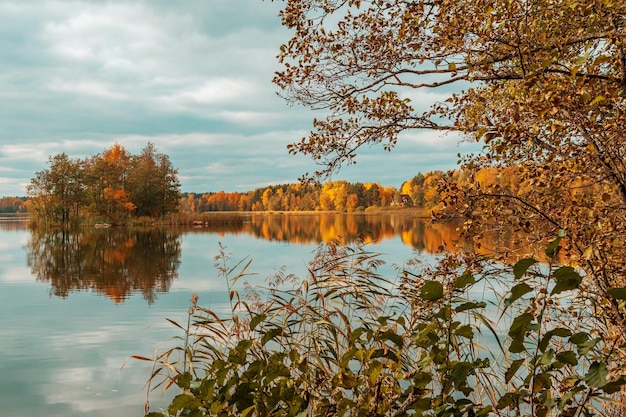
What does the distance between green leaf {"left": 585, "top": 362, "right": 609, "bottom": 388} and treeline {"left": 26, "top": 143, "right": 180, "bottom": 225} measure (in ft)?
156

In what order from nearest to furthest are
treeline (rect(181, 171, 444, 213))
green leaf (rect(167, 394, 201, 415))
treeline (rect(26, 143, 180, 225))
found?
green leaf (rect(167, 394, 201, 415)) → treeline (rect(26, 143, 180, 225)) → treeline (rect(181, 171, 444, 213))

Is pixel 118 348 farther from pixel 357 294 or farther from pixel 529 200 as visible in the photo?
pixel 529 200

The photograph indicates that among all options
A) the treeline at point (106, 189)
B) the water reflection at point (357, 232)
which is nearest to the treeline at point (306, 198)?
the water reflection at point (357, 232)

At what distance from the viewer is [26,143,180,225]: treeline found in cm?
4591

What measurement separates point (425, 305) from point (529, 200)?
1.29 m

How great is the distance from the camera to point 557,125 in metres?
2.82

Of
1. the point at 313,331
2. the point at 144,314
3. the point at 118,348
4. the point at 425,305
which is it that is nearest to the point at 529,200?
the point at 425,305

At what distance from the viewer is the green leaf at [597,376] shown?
1.57 metres

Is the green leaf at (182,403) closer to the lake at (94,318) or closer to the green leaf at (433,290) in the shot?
the green leaf at (433,290)

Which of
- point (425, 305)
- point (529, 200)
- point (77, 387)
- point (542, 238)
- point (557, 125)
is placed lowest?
point (77, 387)

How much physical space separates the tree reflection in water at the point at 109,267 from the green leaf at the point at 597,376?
11.7 m

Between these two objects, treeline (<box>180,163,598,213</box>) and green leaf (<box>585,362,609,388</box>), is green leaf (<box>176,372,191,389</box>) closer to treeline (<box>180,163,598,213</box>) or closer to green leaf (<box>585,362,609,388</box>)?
green leaf (<box>585,362,609,388</box>)

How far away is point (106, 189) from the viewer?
4522cm

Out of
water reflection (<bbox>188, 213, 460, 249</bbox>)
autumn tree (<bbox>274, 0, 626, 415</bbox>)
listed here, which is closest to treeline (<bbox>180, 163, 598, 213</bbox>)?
water reflection (<bbox>188, 213, 460, 249</bbox>)
